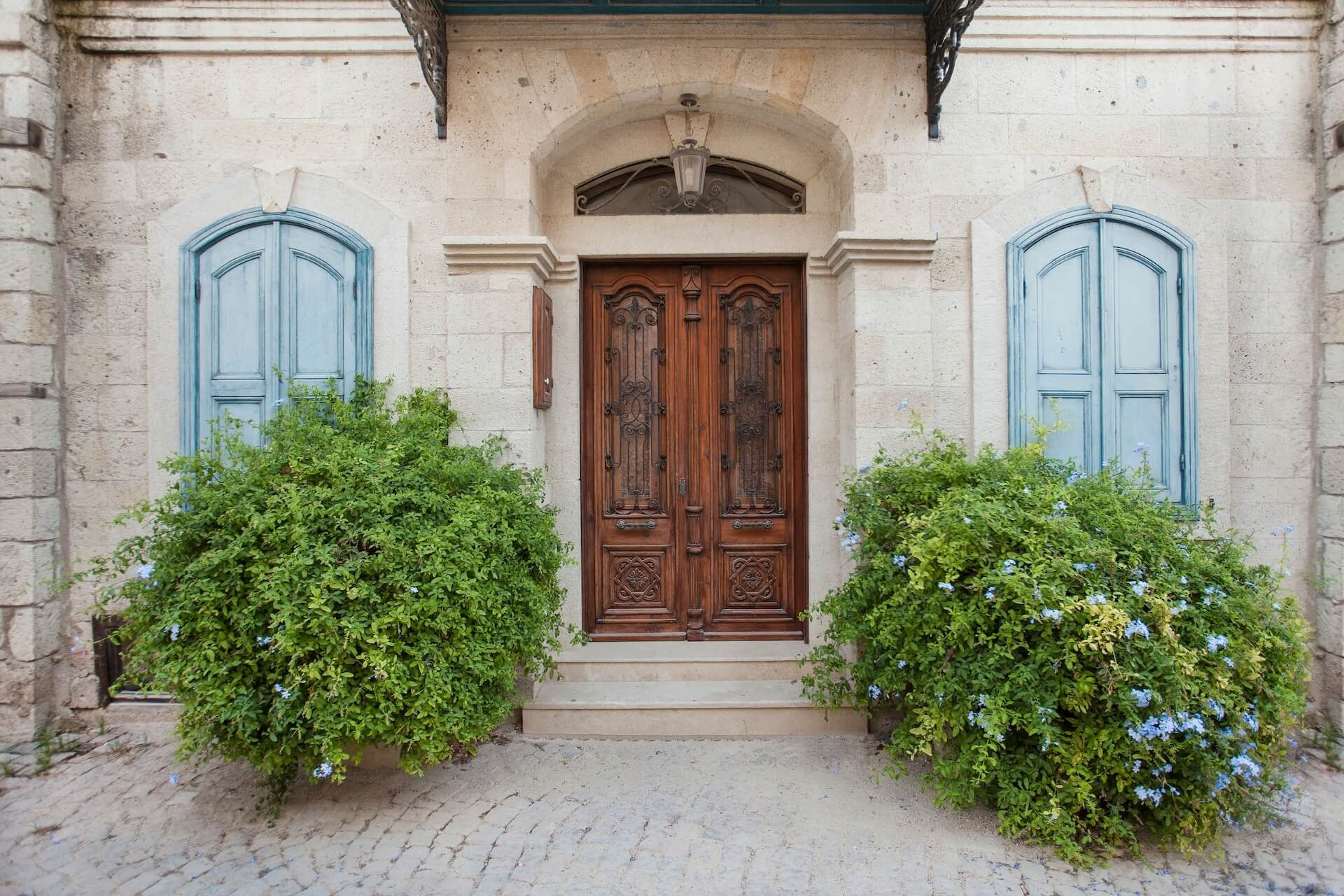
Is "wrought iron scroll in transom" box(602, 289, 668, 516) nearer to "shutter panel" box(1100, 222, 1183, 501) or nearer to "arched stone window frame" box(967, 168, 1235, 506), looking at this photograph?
"arched stone window frame" box(967, 168, 1235, 506)

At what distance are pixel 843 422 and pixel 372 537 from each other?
2462 millimetres

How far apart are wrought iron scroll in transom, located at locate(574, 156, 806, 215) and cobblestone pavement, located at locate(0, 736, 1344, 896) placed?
294 centimetres

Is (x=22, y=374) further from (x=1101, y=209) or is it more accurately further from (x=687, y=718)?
(x=1101, y=209)

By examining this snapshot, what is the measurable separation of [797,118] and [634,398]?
5.84ft

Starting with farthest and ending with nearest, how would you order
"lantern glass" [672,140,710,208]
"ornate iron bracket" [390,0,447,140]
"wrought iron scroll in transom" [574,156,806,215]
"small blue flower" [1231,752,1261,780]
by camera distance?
1. "wrought iron scroll in transom" [574,156,806,215]
2. "lantern glass" [672,140,710,208]
3. "ornate iron bracket" [390,0,447,140]
4. "small blue flower" [1231,752,1261,780]

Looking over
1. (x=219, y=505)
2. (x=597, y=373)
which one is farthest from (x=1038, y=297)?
(x=219, y=505)

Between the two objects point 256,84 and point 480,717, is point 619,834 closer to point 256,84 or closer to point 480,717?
point 480,717

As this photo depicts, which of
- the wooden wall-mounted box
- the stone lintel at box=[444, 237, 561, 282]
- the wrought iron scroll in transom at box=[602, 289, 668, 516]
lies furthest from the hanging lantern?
the wooden wall-mounted box

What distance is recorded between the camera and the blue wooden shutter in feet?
12.8

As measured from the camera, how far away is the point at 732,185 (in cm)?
435

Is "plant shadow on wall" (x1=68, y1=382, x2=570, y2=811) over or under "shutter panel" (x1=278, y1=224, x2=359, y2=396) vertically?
under

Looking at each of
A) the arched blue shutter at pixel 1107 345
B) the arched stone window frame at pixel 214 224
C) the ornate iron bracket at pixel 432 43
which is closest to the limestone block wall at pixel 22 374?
the arched stone window frame at pixel 214 224

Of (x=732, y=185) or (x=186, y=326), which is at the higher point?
(x=732, y=185)

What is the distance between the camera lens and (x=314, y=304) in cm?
394
